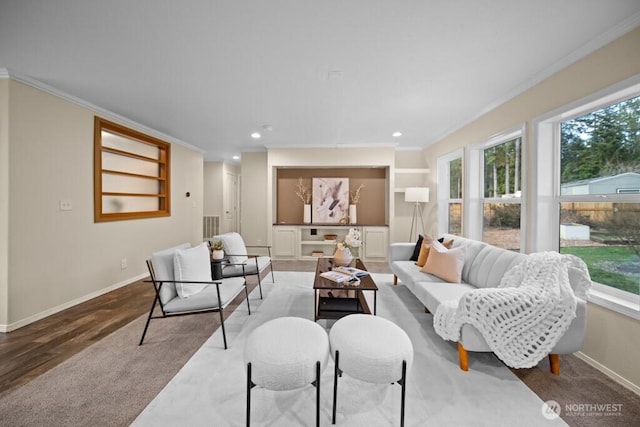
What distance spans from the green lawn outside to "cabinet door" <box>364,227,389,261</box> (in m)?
3.27

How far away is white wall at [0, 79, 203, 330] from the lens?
100 inches

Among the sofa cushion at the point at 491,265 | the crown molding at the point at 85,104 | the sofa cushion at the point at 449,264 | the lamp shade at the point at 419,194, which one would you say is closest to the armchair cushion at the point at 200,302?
the sofa cushion at the point at 449,264

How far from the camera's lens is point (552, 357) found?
76.2 inches

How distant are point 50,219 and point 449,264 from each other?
4.40 metres

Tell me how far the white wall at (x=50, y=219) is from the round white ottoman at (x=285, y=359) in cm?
283

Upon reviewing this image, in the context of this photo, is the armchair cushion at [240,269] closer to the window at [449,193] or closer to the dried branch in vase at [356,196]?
the dried branch in vase at [356,196]

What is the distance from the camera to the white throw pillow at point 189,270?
90.5 inches

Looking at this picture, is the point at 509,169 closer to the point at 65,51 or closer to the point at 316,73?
the point at 316,73

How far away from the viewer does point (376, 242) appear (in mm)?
5562

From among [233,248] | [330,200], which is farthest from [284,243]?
[233,248]

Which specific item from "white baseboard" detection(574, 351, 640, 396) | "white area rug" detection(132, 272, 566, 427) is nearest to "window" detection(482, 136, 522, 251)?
"white baseboard" detection(574, 351, 640, 396)

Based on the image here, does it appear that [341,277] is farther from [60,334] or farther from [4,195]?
→ [4,195]

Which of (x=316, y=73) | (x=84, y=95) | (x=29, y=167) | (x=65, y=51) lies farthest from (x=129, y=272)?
(x=316, y=73)

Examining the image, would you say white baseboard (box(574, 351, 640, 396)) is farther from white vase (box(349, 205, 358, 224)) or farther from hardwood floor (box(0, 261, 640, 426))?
white vase (box(349, 205, 358, 224))
